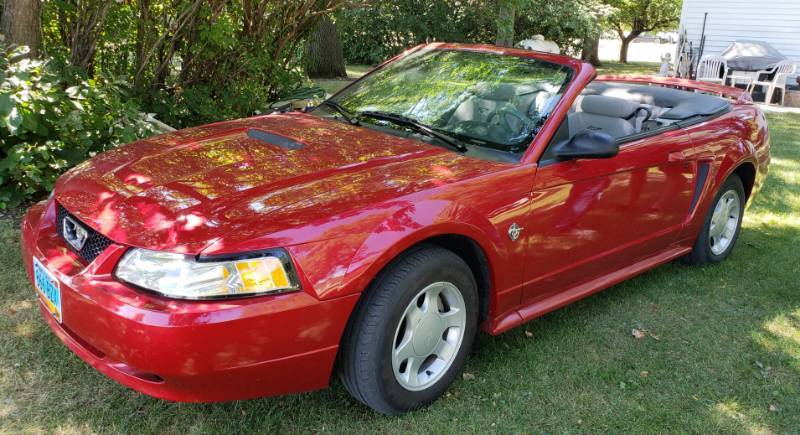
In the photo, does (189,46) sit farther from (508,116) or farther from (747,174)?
(747,174)

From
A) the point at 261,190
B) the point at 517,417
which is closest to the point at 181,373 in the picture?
the point at 261,190

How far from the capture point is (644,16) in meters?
28.9

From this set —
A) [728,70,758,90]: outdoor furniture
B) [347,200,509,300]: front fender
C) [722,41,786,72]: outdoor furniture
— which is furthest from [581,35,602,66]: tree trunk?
[347,200,509,300]: front fender

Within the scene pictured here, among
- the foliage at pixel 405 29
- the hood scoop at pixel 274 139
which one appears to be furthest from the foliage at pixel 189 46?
the foliage at pixel 405 29

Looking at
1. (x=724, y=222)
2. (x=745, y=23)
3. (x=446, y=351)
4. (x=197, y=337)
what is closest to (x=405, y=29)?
(x=745, y=23)

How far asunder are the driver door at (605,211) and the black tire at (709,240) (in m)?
0.49

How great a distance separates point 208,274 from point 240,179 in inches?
22.1

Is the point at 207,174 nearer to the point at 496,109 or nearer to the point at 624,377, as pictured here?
the point at 496,109

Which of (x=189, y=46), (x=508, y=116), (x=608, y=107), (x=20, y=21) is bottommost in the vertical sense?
(x=608, y=107)

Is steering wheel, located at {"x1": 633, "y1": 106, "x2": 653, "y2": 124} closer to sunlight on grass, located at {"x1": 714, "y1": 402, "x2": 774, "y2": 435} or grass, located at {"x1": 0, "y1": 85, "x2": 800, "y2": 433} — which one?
grass, located at {"x1": 0, "y1": 85, "x2": 800, "y2": 433}

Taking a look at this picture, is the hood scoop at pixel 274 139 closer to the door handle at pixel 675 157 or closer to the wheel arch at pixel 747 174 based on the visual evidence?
the door handle at pixel 675 157

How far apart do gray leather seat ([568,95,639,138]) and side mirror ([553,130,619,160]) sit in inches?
Answer: 31.7

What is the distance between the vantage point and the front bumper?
6.79 ft

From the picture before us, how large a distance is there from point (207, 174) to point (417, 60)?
173 cm
